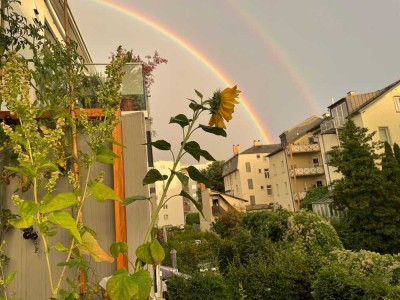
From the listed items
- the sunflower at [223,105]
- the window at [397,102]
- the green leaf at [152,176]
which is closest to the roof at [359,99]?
the window at [397,102]

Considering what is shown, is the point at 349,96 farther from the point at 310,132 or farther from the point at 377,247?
the point at 377,247

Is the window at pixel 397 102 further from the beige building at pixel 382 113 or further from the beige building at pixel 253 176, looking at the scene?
the beige building at pixel 253 176

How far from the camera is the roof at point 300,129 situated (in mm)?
33500

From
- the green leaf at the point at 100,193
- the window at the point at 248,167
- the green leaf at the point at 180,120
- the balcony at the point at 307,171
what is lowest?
the green leaf at the point at 100,193

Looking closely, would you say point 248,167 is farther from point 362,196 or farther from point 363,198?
point 363,198

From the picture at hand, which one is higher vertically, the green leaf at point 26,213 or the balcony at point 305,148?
the balcony at point 305,148

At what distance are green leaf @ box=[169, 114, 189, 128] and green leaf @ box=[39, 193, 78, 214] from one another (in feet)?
1.48

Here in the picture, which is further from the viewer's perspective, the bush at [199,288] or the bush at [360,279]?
the bush at [199,288]

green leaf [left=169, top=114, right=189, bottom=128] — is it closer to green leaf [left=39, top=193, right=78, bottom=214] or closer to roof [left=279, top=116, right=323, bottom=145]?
green leaf [left=39, top=193, right=78, bottom=214]

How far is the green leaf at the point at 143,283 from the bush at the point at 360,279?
5137 mm

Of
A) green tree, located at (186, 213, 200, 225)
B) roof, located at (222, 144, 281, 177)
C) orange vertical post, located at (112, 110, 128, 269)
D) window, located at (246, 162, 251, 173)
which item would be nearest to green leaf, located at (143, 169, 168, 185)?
orange vertical post, located at (112, 110, 128, 269)

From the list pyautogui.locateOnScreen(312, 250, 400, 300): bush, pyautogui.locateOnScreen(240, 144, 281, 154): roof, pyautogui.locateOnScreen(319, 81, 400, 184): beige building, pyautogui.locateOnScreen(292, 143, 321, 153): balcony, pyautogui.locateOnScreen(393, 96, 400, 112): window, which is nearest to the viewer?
pyautogui.locateOnScreen(312, 250, 400, 300): bush

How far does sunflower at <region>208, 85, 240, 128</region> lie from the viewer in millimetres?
1339

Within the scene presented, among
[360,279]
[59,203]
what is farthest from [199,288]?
[59,203]
